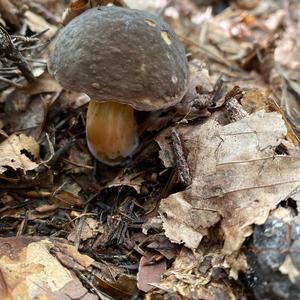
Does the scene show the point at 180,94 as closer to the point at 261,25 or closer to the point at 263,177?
the point at 263,177

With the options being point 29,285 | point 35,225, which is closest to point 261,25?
point 35,225

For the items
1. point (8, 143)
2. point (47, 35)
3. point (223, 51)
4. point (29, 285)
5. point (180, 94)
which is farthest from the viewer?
point (223, 51)

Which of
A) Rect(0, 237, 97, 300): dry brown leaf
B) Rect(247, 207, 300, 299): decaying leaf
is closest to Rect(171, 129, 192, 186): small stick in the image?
Rect(247, 207, 300, 299): decaying leaf

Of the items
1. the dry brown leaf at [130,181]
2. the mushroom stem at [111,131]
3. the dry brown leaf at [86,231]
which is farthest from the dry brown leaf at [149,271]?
the mushroom stem at [111,131]

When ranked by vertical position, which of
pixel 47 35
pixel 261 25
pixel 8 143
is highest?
pixel 47 35

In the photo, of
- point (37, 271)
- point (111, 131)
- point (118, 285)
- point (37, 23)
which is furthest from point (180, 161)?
point (37, 23)

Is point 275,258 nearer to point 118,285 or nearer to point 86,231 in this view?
point 118,285
